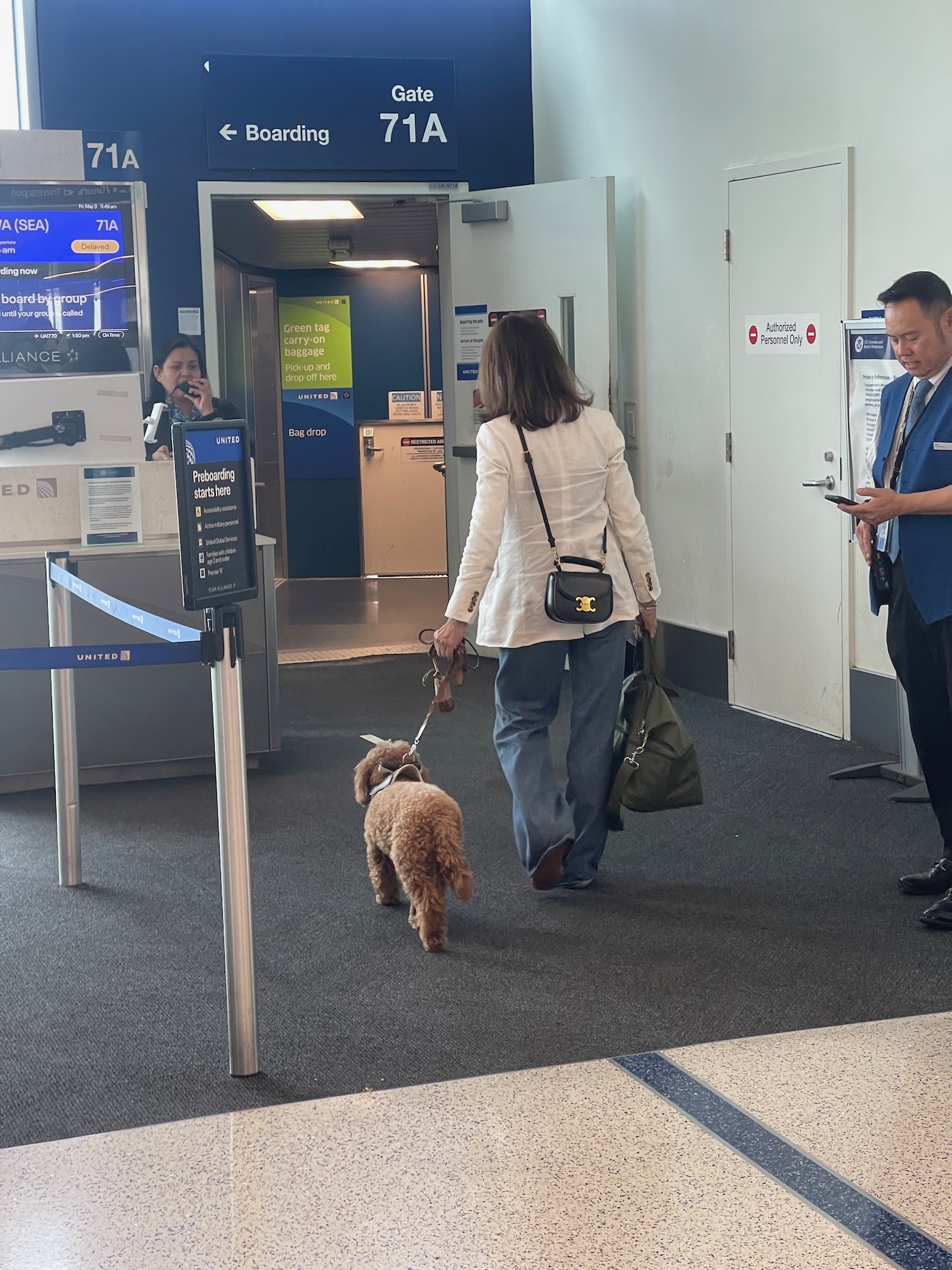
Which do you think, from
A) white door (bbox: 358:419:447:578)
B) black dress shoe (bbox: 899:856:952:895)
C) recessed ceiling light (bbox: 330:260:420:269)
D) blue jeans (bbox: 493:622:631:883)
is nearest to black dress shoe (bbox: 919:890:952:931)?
black dress shoe (bbox: 899:856:952:895)

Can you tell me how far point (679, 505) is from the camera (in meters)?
6.61

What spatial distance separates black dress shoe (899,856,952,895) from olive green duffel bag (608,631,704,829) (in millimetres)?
612

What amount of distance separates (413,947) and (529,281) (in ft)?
15.0

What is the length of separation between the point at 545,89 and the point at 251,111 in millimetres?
1640

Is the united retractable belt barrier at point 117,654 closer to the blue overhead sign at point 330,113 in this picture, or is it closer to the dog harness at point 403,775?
the dog harness at point 403,775

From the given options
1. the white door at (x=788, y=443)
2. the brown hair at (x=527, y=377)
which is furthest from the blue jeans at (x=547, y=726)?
the white door at (x=788, y=443)

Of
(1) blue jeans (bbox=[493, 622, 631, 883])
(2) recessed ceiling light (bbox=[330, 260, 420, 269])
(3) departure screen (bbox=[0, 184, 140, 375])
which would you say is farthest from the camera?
(2) recessed ceiling light (bbox=[330, 260, 420, 269])

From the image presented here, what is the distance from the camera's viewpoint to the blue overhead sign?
7051mm

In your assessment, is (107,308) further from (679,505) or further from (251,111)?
(679,505)

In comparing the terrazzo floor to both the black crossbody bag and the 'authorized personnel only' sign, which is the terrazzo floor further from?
the 'authorized personnel only' sign

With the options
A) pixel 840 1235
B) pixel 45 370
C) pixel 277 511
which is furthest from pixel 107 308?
pixel 277 511

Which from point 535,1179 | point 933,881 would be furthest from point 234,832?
point 933,881

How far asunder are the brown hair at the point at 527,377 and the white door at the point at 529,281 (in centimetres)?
289

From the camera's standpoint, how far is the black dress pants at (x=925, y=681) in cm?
345
